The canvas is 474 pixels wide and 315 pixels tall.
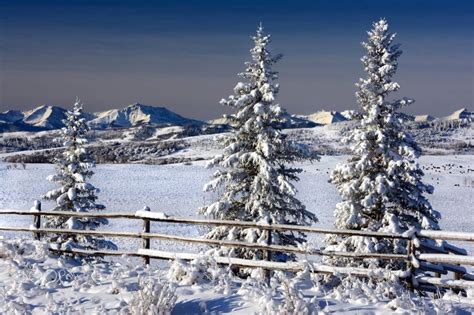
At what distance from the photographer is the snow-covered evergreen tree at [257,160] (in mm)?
17812

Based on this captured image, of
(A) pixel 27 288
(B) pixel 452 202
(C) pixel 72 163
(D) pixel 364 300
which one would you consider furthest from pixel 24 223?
(B) pixel 452 202

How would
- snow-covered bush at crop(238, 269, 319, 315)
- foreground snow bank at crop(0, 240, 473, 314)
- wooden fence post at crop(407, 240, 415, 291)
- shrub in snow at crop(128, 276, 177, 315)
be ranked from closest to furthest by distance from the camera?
snow-covered bush at crop(238, 269, 319, 315), shrub in snow at crop(128, 276, 177, 315), foreground snow bank at crop(0, 240, 473, 314), wooden fence post at crop(407, 240, 415, 291)

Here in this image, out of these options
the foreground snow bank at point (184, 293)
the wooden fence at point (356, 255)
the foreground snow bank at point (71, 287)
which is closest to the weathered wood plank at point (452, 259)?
the wooden fence at point (356, 255)

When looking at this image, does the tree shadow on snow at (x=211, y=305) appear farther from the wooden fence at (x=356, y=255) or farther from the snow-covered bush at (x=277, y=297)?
the wooden fence at (x=356, y=255)

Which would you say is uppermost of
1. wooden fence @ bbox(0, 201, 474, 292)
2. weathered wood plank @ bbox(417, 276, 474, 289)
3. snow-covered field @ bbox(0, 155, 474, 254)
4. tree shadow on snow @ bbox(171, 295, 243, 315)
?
wooden fence @ bbox(0, 201, 474, 292)

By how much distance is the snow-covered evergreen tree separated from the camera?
1781 cm

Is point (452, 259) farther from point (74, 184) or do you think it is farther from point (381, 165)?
point (74, 184)

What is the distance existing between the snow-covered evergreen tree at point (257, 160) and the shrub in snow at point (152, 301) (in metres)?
9.31

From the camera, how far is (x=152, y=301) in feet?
25.7

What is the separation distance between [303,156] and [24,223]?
2695 cm

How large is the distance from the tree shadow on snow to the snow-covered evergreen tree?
8.61 meters

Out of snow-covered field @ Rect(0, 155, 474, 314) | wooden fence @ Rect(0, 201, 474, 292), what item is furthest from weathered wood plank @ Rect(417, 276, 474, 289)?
snow-covered field @ Rect(0, 155, 474, 314)

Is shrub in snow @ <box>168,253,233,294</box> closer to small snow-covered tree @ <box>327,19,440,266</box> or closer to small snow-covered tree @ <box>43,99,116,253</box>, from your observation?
small snow-covered tree @ <box>327,19,440,266</box>

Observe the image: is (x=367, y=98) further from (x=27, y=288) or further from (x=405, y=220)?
(x=27, y=288)
